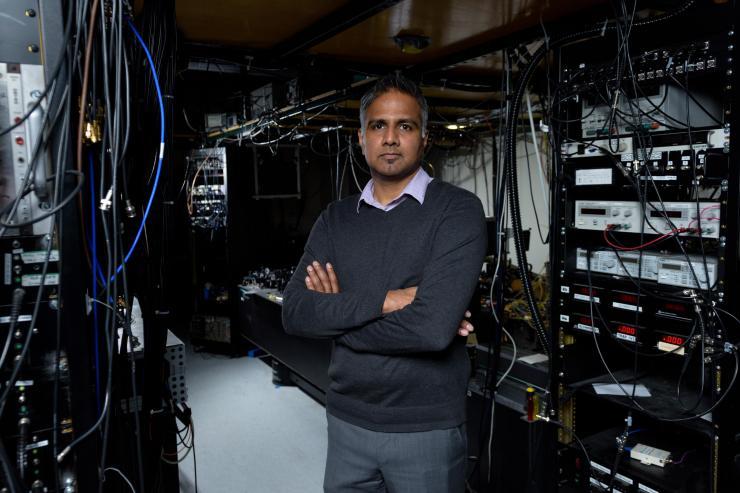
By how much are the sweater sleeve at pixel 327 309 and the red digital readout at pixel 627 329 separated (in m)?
1.06

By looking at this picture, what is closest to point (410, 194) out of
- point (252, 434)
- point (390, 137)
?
point (390, 137)

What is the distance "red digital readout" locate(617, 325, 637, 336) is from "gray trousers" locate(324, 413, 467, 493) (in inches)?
34.0

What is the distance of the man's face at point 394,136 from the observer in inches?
66.5

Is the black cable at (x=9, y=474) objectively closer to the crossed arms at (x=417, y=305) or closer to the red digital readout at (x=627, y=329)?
the crossed arms at (x=417, y=305)

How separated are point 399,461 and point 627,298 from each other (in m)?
1.12

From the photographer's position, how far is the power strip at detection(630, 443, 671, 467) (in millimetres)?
1982

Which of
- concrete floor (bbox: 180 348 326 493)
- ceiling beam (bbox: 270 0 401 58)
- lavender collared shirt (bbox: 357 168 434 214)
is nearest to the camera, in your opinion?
lavender collared shirt (bbox: 357 168 434 214)

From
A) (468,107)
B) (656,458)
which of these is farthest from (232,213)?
(656,458)

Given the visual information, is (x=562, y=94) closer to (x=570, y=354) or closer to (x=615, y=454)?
(x=570, y=354)

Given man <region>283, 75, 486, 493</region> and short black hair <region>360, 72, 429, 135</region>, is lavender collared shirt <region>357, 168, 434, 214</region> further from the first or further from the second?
short black hair <region>360, 72, 429, 135</region>

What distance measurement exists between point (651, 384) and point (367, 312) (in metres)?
1.38

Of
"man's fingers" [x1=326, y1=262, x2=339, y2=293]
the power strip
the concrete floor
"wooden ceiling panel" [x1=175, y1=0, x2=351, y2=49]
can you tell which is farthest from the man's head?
the concrete floor

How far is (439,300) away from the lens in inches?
57.9

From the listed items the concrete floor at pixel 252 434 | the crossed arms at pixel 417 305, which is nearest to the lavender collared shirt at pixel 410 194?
the crossed arms at pixel 417 305
